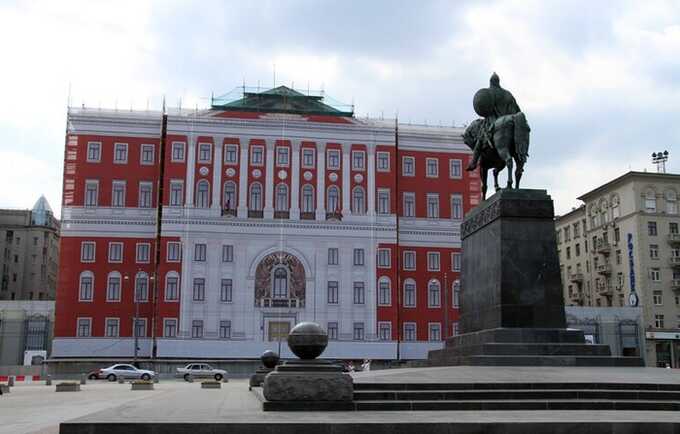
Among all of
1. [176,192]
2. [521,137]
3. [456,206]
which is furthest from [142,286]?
[521,137]

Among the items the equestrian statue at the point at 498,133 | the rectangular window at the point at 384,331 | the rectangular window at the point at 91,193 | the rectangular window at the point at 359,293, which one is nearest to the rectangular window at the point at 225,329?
the rectangular window at the point at 359,293

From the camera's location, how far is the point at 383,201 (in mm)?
56875

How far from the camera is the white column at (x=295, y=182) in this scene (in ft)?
183

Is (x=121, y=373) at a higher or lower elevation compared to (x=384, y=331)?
lower

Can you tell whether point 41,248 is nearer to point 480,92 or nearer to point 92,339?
point 92,339

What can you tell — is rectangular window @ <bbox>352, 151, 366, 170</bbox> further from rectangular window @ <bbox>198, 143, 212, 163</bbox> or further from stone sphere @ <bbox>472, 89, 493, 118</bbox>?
stone sphere @ <bbox>472, 89, 493, 118</bbox>

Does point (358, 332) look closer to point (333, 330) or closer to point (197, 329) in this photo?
point (333, 330)

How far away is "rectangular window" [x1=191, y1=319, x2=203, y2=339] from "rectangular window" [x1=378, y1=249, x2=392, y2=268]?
13821 mm

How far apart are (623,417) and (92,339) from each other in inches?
1886

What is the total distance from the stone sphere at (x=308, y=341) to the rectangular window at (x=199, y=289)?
42.9m

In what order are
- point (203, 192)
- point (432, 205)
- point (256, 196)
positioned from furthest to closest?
point (432, 205), point (256, 196), point (203, 192)

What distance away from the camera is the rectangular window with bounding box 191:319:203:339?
5297cm

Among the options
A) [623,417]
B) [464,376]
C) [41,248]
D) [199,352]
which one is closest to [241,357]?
[199,352]

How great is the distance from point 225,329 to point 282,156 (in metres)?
13.5
